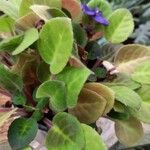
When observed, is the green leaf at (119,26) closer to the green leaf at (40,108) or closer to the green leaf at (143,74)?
the green leaf at (143,74)

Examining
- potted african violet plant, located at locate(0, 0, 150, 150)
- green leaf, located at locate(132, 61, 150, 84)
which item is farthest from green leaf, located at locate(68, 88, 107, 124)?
green leaf, located at locate(132, 61, 150, 84)

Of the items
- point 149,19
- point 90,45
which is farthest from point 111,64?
point 149,19

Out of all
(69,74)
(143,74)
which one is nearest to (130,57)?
(143,74)

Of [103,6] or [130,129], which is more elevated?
[103,6]

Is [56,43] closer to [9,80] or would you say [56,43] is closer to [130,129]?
[9,80]

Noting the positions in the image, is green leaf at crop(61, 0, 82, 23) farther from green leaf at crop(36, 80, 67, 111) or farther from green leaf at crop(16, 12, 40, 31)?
green leaf at crop(36, 80, 67, 111)

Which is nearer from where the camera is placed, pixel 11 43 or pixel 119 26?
pixel 11 43

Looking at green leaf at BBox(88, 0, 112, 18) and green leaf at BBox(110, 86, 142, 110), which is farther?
green leaf at BBox(88, 0, 112, 18)
